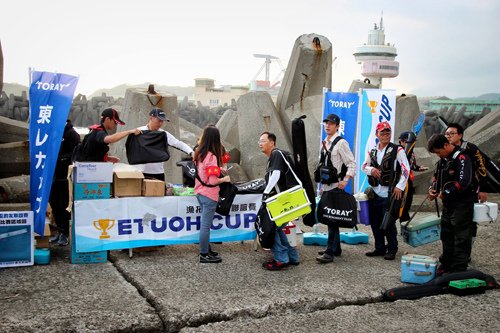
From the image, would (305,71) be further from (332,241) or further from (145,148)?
(145,148)

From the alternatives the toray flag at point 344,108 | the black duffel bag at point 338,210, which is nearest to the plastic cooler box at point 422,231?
the black duffel bag at point 338,210

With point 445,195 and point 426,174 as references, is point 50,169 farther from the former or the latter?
point 426,174

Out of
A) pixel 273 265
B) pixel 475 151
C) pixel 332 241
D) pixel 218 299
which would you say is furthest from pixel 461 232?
pixel 218 299

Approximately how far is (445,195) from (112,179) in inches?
149

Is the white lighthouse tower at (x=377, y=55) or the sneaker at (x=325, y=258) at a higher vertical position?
the white lighthouse tower at (x=377, y=55)

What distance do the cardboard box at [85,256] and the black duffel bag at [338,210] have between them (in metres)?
2.60

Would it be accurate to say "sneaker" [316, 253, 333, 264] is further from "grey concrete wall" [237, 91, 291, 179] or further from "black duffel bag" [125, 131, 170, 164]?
"grey concrete wall" [237, 91, 291, 179]

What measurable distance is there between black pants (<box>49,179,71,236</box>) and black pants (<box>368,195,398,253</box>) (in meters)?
3.89

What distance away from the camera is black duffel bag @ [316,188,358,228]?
6.55 m

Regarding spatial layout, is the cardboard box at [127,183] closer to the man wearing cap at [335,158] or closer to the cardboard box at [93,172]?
the cardboard box at [93,172]

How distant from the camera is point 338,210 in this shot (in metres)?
6.56

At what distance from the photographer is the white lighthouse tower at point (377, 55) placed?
8938 cm

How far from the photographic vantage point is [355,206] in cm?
660

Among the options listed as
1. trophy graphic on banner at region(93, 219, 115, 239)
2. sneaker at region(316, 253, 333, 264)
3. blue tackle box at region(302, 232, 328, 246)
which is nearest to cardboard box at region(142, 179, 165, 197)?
trophy graphic on banner at region(93, 219, 115, 239)
